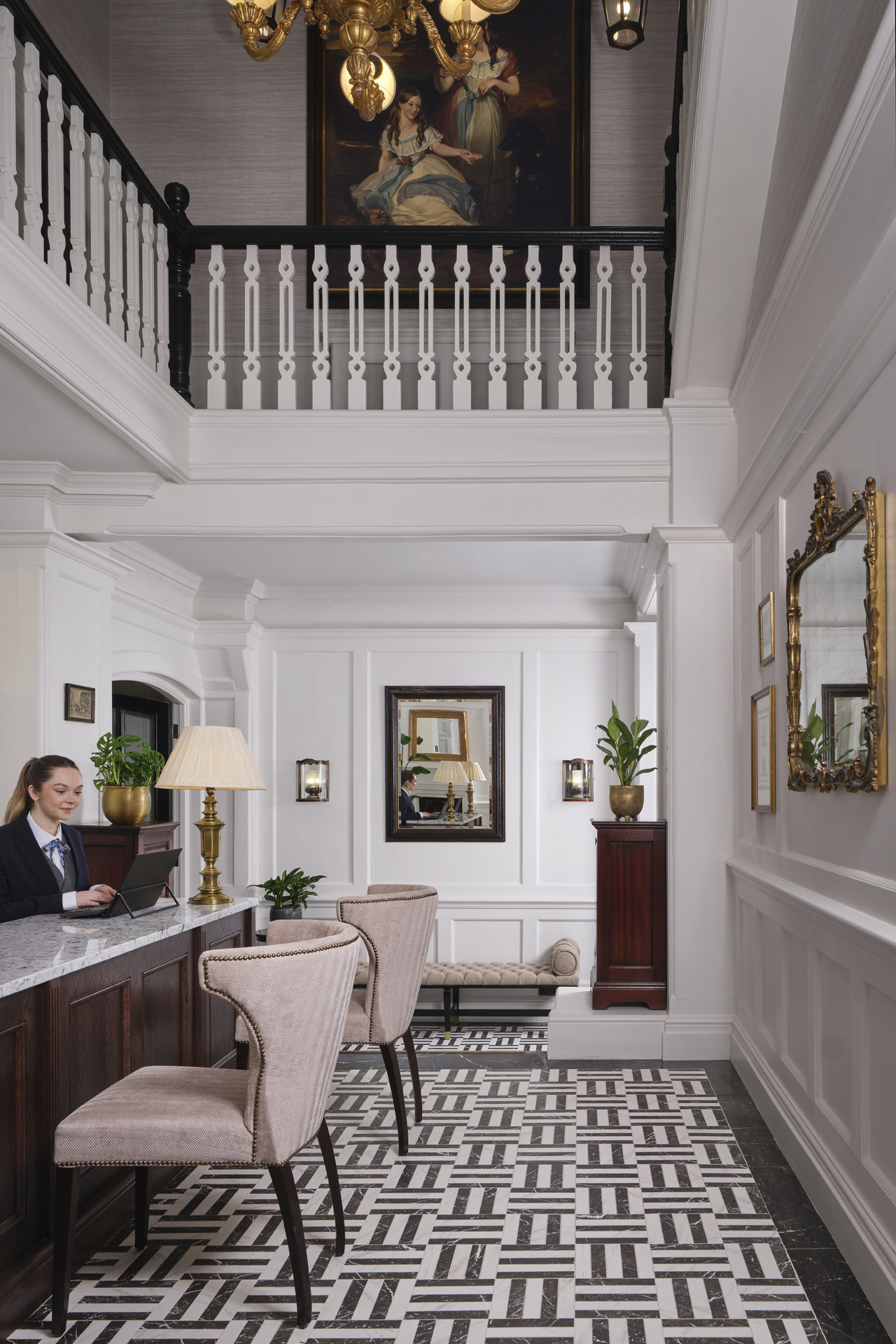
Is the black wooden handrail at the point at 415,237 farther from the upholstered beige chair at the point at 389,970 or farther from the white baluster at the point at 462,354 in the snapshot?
the upholstered beige chair at the point at 389,970

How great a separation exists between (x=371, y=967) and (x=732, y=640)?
2485 mm

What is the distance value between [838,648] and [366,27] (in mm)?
2404

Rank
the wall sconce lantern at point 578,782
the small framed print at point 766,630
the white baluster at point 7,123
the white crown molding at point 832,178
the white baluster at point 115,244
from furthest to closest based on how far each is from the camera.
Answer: the wall sconce lantern at point 578,782, the white baluster at point 115,244, the small framed print at point 766,630, the white baluster at point 7,123, the white crown molding at point 832,178

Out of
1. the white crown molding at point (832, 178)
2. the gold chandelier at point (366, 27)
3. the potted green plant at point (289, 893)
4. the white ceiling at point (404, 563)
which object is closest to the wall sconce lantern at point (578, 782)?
the white ceiling at point (404, 563)

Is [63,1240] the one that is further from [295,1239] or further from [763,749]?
[763,749]

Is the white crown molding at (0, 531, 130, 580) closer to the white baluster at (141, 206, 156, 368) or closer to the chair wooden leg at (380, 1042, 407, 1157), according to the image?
the white baluster at (141, 206, 156, 368)

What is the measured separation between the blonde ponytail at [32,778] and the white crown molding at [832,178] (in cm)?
321

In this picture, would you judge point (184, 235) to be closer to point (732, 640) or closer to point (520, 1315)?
point (732, 640)

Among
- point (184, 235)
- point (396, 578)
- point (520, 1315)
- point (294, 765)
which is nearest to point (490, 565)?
point (396, 578)

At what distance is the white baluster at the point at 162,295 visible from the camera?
525 centimetres

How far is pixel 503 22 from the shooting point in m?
6.92

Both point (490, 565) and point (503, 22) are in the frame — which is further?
point (490, 565)

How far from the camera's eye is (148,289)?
5082 millimetres

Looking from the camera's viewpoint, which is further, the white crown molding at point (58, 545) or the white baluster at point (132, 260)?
the white crown molding at point (58, 545)
